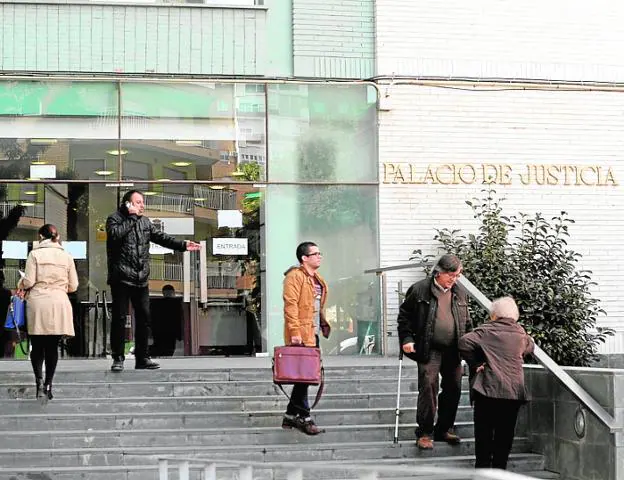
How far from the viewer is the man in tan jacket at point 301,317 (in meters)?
9.79

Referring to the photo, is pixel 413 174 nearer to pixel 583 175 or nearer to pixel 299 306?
pixel 583 175

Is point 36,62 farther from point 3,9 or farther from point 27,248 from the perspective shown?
point 27,248

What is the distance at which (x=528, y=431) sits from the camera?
10086mm

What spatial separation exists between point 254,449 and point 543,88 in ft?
26.4

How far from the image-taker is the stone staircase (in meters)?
9.46

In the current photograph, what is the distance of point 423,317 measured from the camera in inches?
376

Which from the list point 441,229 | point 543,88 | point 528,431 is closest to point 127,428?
point 528,431

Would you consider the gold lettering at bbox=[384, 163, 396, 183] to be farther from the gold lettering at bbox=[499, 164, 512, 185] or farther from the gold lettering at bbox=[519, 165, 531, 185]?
the gold lettering at bbox=[519, 165, 531, 185]

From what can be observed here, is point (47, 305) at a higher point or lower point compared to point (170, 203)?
lower

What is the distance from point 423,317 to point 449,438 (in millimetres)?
1083

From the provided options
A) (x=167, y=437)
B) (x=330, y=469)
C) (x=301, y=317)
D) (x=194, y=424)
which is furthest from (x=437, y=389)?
(x=330, y=469)

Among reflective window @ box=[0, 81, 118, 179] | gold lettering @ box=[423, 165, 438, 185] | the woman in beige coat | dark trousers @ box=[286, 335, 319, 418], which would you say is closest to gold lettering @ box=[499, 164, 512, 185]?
gold lettering @ box=[423, 165, 438, 185]

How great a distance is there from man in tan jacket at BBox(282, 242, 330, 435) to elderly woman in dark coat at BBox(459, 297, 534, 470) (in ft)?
5.10

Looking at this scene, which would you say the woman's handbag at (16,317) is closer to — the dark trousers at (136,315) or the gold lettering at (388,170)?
the dark trousers at (136,315)
